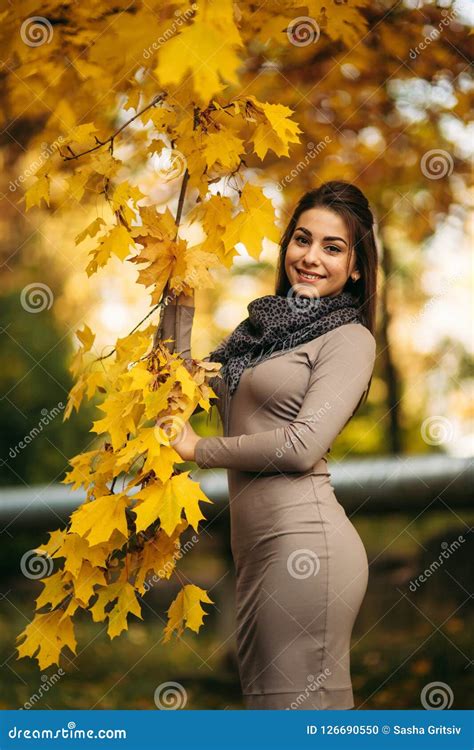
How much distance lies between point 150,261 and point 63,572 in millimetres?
766

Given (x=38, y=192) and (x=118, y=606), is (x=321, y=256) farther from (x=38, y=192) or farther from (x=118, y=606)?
(x=118, y=606)

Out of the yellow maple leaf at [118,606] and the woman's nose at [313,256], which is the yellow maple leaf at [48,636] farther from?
the woman's nose at [313,256]

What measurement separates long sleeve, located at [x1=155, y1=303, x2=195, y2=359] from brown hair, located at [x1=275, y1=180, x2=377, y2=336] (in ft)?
1.02

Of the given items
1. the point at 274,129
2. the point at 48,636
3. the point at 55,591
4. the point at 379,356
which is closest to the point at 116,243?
the point at 274,129

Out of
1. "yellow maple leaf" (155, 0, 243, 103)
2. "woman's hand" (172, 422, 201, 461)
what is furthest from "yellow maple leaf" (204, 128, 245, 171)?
"woman's hand" (172, 422, 201, 461)

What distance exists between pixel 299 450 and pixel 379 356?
12.4 feet

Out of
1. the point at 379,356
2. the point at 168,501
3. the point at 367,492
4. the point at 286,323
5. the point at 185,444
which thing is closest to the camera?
the point at 168,501

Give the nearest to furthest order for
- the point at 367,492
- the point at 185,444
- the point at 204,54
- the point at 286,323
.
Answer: the point at 204,54 → the point at 185,444 → the point at 286,323 → the point at 367,492

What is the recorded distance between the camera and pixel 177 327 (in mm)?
2262

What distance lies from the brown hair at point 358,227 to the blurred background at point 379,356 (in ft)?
4.44

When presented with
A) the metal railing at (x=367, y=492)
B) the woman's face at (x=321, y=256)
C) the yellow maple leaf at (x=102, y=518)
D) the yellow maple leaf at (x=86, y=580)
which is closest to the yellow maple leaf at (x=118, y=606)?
the yellow maple leaf at (x=86, y=580)

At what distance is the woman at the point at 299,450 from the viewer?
2061 mm

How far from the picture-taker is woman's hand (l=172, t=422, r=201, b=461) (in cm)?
211
